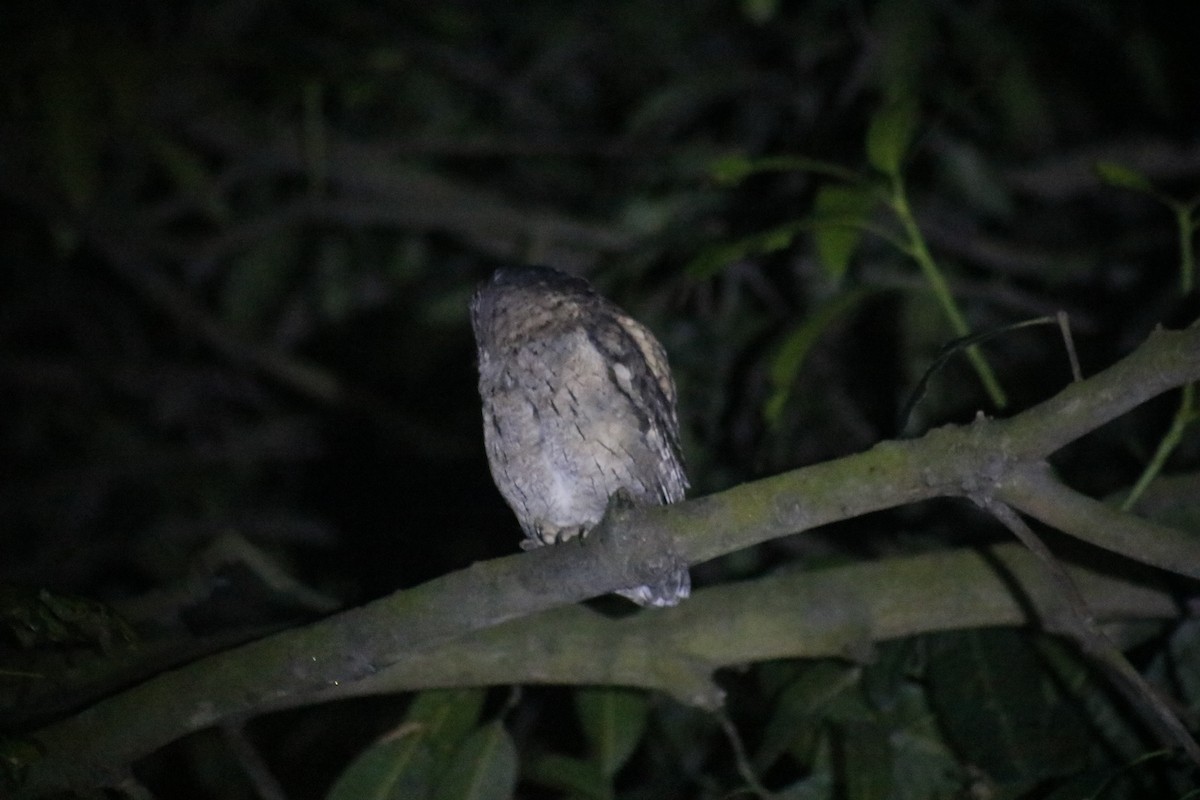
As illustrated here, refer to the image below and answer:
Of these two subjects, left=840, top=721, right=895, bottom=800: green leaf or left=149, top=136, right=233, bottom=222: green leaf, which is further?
left=149, top=136, right=233, bottom=222: green leaf

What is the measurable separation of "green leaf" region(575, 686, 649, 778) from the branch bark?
12.3 inches

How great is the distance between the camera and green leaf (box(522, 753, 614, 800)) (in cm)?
278

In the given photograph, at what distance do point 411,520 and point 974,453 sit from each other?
3.66 meters

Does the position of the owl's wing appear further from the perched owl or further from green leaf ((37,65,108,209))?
green leaf ((37,65,108,209))

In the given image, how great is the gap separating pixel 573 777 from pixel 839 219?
138cm

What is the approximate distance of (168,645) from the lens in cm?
266

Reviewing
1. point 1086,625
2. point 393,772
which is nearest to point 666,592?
point 393,772

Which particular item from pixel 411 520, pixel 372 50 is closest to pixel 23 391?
pixel 411 520

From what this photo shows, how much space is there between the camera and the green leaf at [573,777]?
9.11 feet

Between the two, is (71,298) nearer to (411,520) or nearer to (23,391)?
(23,391)

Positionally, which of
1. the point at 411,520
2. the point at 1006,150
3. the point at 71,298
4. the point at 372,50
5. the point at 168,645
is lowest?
the point at 168,645

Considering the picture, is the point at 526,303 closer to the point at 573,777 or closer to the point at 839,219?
the point at 839,219

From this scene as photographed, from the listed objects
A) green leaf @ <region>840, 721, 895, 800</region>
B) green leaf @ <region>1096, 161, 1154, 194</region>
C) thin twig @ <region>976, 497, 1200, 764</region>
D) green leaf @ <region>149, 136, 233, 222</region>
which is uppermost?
green leaf @ <region>149, 136, 233, 222</region>

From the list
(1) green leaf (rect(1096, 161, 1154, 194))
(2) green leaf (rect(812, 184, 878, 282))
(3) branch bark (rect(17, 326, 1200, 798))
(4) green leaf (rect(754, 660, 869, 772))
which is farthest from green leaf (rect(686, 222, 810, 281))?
(4) green leaf (rect(754, 660, 869, 772))
